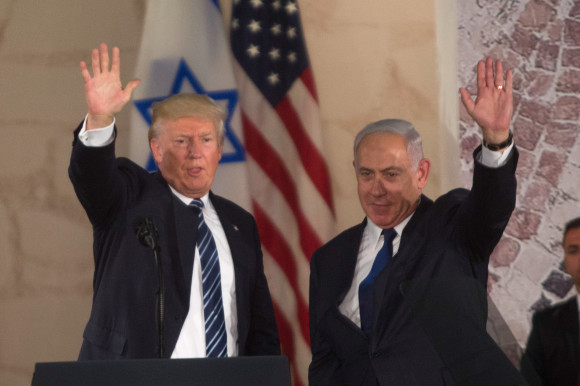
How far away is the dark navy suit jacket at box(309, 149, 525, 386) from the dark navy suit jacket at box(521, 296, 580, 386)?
802 mm

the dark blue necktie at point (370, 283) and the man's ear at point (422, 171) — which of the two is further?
the man's ear at point (422, 171)

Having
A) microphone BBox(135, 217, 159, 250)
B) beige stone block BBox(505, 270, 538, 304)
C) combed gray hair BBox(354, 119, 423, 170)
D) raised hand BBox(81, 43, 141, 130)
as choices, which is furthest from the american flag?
microphone BBox(135, 217, 159, 250)

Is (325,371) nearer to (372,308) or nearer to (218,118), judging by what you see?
(372,308)

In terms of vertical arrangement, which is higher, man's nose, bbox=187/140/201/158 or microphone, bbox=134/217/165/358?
man's nose, bbox=187/140/201/158

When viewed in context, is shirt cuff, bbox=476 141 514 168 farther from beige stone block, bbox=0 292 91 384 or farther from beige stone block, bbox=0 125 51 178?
beige stone block, bbox=0 125 51 178

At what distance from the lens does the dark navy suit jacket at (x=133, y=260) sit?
2.28 m

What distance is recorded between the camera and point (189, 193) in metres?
2.58

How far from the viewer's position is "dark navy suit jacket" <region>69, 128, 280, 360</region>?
228cm

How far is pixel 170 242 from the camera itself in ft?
7.95

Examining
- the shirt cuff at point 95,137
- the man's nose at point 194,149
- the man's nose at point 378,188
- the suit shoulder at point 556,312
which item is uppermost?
the shirt cuff at point 95,137

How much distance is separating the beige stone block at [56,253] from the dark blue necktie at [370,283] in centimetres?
172

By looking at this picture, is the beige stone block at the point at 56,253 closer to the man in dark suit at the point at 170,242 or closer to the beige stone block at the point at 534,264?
the man in dark suit at the point at 170,242

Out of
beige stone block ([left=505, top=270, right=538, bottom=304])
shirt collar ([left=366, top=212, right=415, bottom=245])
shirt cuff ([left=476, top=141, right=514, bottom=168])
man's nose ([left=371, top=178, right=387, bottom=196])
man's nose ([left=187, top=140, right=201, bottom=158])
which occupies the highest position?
man's nose ([left=187, top=140, right=201, bottom=158])

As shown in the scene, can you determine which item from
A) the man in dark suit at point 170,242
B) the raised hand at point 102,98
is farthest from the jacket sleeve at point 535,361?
the raised hand at point 102,98
